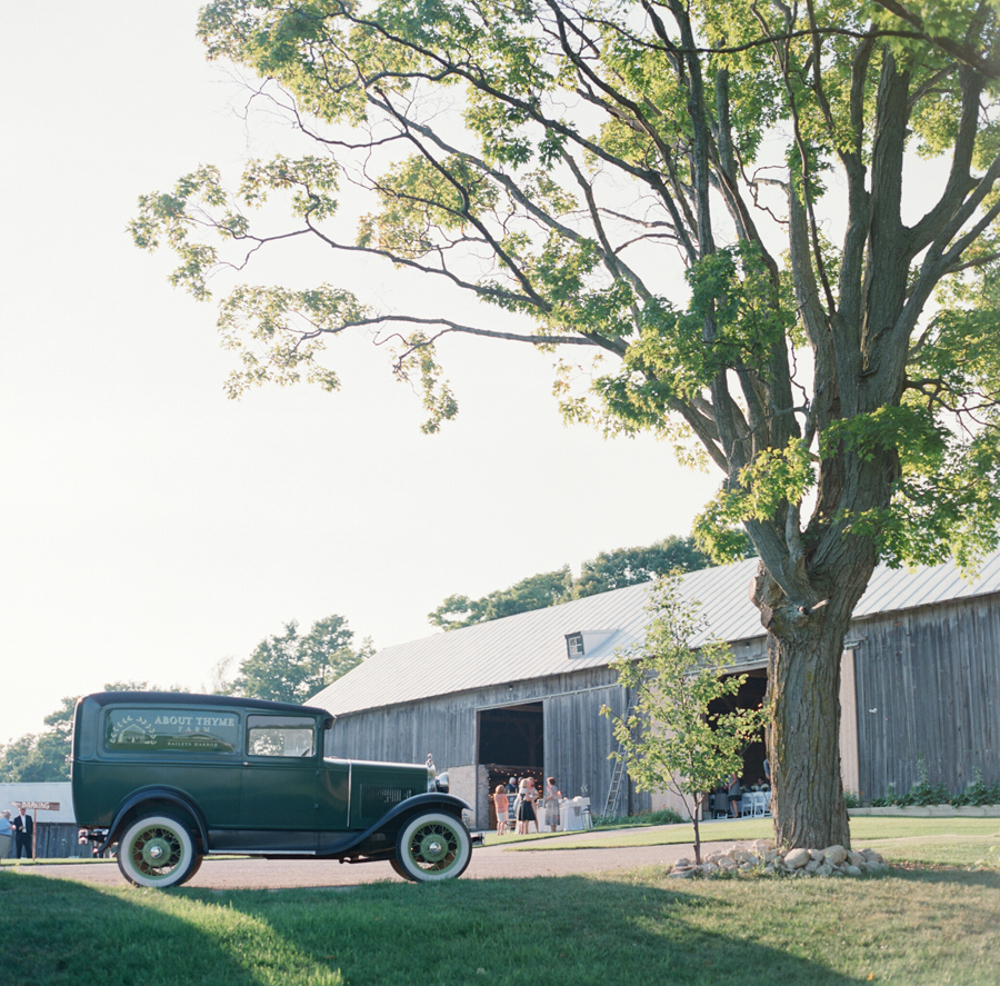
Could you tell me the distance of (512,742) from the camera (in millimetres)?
38625

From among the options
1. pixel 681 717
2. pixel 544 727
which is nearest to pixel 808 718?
pixel 681 717

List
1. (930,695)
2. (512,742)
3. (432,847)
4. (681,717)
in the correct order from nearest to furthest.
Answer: (432,847)
(681,717)
(930,695)
(512,742)

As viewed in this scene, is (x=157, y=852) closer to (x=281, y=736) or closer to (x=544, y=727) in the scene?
(x=281, y=736)

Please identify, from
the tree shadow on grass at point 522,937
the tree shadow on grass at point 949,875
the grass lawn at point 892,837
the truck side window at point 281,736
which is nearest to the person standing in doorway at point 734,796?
the grass lawn at point 892,837

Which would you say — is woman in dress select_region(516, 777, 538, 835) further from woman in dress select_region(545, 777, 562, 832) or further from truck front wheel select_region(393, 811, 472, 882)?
truck front wheel select_region(393, 811, 472, 882)

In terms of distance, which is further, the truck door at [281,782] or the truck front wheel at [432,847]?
the truck front wheel at [432,847]

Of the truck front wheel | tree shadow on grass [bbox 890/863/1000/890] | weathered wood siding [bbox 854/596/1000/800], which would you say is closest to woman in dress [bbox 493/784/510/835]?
weathered wood siding [bbox 854/596/1000/800]

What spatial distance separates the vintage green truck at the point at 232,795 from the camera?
10102mm

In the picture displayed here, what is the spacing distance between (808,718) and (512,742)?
28.0 meters

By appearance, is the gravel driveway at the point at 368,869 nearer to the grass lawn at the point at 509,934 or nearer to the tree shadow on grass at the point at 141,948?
the grass lawn at the point at 509,934

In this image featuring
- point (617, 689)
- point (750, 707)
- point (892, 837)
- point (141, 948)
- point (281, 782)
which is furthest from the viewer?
point (750, 707)

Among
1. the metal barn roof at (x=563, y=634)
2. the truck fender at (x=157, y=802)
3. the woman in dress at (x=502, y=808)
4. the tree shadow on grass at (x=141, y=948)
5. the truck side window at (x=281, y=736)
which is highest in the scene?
the metal barn roof at (x=563, y=634)

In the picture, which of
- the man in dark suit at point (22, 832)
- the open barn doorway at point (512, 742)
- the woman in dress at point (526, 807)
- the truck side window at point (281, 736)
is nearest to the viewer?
the truck side window at point (281, 736)

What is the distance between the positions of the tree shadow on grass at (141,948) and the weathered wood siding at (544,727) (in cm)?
1897
